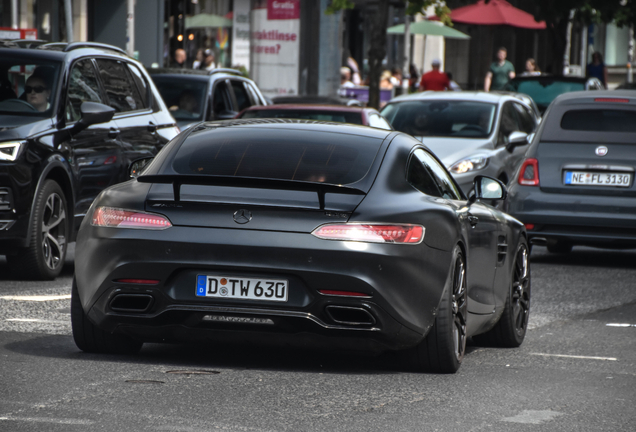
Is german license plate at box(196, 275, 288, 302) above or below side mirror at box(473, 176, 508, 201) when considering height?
below

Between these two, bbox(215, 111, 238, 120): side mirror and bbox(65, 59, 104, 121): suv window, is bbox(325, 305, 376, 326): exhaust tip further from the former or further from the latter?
bbox(215, 111, 238, 120): side mirror

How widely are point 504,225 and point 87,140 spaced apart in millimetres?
4005

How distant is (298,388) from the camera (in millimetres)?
5957

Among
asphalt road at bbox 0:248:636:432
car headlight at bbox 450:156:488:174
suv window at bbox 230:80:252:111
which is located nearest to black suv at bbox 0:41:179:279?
asphalt road at bbox 0:248:636:432

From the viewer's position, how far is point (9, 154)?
372 inches

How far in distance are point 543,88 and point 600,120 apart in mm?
13069

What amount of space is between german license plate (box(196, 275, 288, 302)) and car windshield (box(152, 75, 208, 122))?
984 cm

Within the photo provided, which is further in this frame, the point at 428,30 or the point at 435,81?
the point at 428,30

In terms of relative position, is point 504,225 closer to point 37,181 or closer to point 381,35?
point 37,181

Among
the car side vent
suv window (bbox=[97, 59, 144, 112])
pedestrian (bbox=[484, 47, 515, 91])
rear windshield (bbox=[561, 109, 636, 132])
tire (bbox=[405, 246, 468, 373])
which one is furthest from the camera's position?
pedestrian (bbox=[484, 47, 515, 91])

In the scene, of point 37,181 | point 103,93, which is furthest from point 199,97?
point 37,181

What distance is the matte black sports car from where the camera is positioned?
6078 mm

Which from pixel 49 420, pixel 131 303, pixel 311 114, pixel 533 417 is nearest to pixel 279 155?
pixel 131 303

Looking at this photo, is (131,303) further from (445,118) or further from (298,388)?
(445,118)
